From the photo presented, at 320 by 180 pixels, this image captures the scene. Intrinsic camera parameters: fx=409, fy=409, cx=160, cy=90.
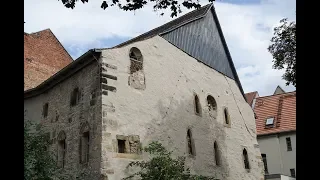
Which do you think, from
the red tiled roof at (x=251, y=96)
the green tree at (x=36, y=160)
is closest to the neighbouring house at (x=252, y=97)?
→ the red tiled roof at (x=251, y=96)

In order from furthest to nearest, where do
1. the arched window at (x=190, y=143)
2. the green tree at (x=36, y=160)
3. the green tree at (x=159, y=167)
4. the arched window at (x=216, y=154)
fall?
1. the arched window at (x=216, y=154)
2. the arched window at (x=190, y=143)
3. the green tree at (x=159, y=167)
4. the green tree at (x=36, y=160)

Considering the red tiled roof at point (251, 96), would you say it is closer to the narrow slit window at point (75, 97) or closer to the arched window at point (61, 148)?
the narrow slit window at point (75, 97)

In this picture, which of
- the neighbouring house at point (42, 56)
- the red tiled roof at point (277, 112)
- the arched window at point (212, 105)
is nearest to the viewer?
the arched window at point (212, 105)

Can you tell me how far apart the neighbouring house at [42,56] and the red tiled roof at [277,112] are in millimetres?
13958

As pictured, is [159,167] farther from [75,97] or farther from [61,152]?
[75,97]

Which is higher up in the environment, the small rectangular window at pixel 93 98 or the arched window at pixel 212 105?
the arched window at pixel 212 105

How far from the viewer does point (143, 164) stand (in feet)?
42.5

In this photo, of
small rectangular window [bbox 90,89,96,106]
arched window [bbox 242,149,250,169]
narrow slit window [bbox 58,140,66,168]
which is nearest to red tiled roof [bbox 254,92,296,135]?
arched window [bbox 242,149,250,169]

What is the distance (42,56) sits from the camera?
2370cm

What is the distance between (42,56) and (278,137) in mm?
15923

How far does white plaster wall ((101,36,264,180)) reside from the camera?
1333 cm

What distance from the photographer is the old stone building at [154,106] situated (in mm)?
13188
